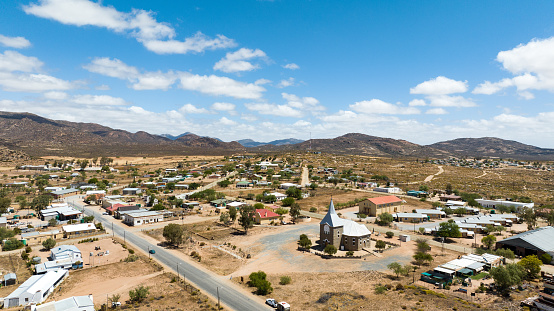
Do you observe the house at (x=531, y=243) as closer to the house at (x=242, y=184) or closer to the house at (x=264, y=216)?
the house at (x=264, y=216)

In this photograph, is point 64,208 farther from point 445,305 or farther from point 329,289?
point 445,305

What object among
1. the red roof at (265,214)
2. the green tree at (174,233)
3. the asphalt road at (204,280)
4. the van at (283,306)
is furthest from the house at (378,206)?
the van at (283,306)

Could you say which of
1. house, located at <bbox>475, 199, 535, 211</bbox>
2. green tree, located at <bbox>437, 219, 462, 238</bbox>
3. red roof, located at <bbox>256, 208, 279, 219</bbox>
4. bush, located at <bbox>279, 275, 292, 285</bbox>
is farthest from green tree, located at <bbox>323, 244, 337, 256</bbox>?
house, located at <bbox>475, 199, 535, 211</bbox>

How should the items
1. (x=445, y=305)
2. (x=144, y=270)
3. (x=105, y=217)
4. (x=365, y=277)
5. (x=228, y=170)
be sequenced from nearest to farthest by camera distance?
(x=445, y=305)
(x=365, y=277)
(x=144, y=270)
(x=105, y=217)
(x=228, y=170)

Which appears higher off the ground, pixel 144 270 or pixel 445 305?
pixel 445 305

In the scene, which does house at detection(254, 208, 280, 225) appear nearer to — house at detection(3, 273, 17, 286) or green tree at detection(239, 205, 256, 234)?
green tree at detection(239, 205, 256, 234)

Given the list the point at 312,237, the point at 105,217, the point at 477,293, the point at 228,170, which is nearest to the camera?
the point at 477,293

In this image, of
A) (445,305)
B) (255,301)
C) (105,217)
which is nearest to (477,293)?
(445,305)
